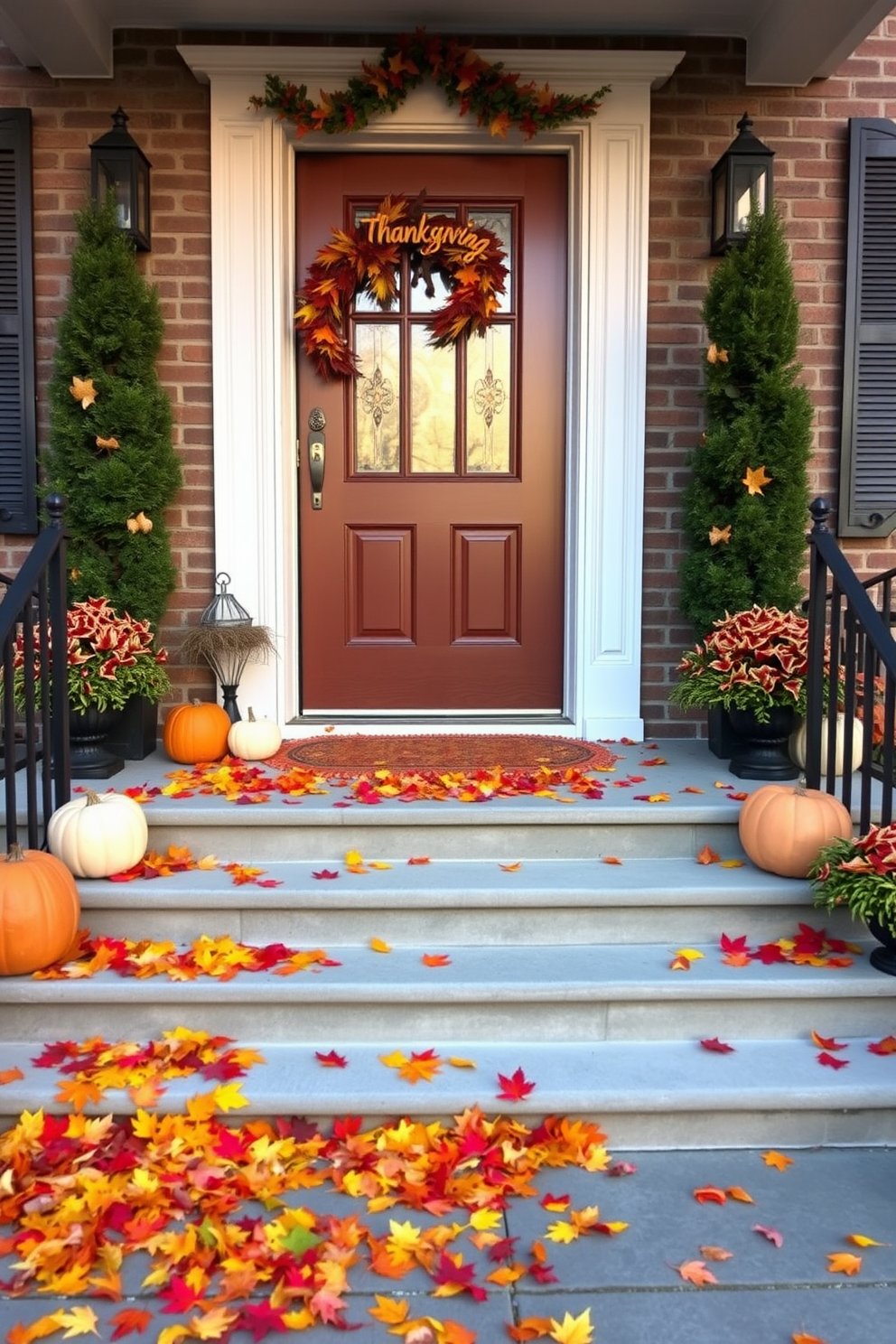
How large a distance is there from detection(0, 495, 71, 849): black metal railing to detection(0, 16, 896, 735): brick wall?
1.11 m

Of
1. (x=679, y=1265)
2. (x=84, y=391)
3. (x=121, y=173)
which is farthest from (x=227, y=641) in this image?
(x=679, y=1265)

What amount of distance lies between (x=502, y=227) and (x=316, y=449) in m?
1.13

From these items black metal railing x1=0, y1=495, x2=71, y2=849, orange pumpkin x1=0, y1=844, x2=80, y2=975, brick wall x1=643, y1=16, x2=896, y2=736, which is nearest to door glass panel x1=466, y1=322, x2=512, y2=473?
brick wall x1=643, y1=16, x2=896, y2=736

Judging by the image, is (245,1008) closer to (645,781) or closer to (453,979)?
(453,979)

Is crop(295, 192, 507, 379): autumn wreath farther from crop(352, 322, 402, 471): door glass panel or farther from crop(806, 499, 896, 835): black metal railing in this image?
crop(806, 499, 896, 835): black metal railing

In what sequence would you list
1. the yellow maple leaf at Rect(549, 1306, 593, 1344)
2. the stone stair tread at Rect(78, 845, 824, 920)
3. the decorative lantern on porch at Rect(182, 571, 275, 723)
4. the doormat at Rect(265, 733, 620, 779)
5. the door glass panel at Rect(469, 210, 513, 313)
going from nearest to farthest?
the yellow maple leaf at Rect(549, 1306, 593, 1344), the stone stair tread at Rect(78, 845, 824, 920), the doormat at Rect(265, 733, 620, 779), the decorative lantern on porch at Rect(182, 571, 275, 723), the door glass panel at Rect(469, 210, 513, 313)

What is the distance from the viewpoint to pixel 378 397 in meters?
4.19

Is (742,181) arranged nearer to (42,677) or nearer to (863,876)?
(863,876)

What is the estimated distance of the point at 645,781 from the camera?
3365 mm

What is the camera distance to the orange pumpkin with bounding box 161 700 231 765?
3.66 m

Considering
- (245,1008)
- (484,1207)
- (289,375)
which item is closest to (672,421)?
(289,375)

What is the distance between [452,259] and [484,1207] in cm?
331

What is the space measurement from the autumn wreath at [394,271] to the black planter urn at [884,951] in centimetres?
267

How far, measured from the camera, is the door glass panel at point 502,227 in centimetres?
412
